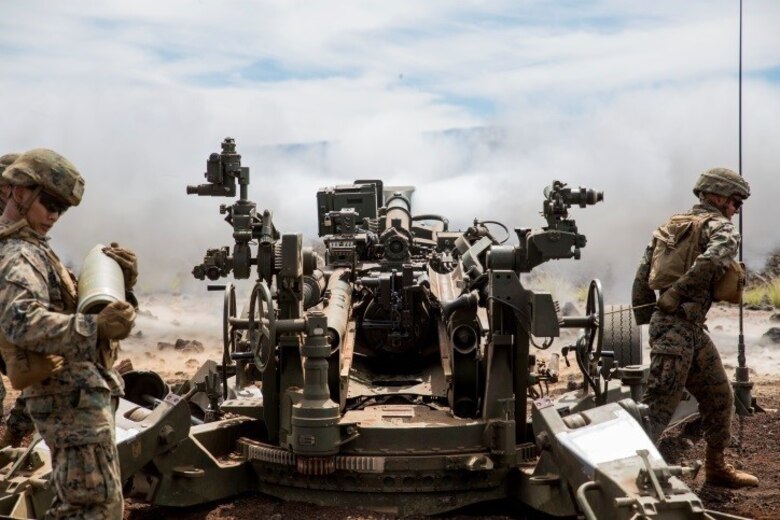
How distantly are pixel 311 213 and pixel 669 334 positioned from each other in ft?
58.6

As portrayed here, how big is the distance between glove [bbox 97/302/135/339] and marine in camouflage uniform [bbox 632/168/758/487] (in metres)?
4.05

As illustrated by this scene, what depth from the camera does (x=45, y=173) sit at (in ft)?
19.2

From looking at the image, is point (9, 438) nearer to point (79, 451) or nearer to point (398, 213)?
point (79, 451)

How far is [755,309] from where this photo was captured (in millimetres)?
17109

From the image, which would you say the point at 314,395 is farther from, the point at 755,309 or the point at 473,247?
the point at 755,309

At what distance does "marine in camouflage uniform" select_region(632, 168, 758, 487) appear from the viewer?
27.6 feet

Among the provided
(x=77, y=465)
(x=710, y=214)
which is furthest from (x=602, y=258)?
(x=77, y=465)

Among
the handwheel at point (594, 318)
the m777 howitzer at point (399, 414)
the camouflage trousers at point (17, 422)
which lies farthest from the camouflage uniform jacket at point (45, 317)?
the camouflage trousers at point (17, 422)

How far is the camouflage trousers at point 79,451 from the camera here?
230 inches

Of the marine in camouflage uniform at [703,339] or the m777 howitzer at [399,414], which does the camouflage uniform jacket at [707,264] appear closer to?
the marine in camouflage uniform at [703,339]

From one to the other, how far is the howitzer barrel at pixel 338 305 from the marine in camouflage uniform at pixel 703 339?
203 centimetres

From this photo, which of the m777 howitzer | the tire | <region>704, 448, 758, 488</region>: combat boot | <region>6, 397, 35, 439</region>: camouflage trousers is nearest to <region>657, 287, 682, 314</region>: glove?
the m777 howitzer

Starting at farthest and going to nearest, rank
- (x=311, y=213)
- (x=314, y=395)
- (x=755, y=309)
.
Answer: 1. (x=311, y=213)
2. (x=755, y=309)
3. (x=314, y=395)

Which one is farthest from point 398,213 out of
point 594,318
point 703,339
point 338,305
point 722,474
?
point 722,474
